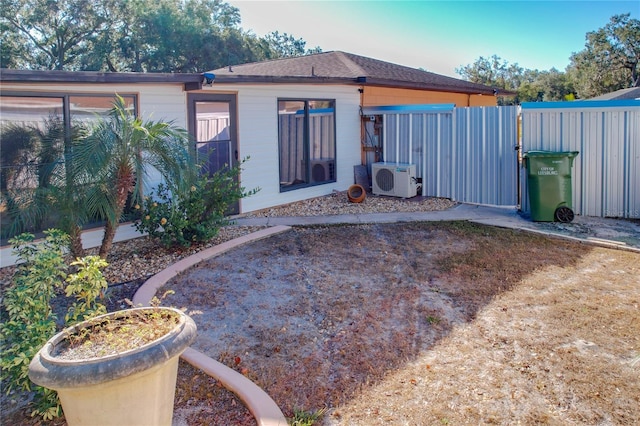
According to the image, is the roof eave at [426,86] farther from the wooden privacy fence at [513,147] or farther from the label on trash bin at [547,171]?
the label on trash bin at [547,171]

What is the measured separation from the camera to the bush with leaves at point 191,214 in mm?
6398

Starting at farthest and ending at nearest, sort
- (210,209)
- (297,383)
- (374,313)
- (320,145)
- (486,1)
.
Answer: (486,1) → (320,145) → (210,209) → (374,313) → (297,383)

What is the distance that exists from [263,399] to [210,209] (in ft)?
12.8

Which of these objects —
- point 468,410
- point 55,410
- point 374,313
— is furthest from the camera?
point 374,313

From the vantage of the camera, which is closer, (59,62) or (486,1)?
(486,1)

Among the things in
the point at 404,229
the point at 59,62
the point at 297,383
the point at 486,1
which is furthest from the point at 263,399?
the point at 59,62

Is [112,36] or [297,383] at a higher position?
[112,36]

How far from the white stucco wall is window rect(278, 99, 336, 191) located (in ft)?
0.44

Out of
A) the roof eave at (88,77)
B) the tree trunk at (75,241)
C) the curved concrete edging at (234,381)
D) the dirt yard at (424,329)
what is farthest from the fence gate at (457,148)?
the tree trunk at (75,241)

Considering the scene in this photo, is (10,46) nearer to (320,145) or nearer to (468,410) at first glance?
(320,145)

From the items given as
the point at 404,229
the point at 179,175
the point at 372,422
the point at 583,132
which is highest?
the point at 583,132

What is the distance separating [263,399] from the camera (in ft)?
10.6

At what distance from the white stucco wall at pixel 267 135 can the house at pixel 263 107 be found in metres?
0.02

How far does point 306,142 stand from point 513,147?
12.3 feet
